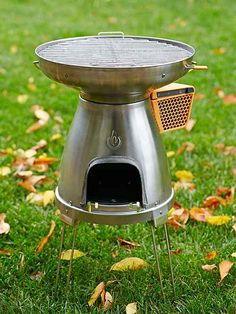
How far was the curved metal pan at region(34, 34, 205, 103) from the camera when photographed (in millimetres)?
2035

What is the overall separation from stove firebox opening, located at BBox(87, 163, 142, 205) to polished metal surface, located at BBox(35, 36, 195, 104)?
354 mm

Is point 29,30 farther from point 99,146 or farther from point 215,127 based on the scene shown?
point 99,146

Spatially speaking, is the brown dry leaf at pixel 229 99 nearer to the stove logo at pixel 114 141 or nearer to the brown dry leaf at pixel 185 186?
the brown dry leaf at pixel 185 186

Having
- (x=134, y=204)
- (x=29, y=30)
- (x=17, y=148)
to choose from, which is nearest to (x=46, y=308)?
(x=134, y=204)

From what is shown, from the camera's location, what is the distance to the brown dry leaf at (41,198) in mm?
3311

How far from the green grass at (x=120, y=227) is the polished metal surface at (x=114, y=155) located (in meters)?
0.43

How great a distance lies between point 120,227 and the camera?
310cm

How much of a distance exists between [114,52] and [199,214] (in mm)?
1154

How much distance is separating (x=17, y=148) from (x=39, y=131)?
0.32 metres

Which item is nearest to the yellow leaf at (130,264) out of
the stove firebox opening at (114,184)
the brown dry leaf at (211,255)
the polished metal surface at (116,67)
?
the brown dry leaf at (211,255)

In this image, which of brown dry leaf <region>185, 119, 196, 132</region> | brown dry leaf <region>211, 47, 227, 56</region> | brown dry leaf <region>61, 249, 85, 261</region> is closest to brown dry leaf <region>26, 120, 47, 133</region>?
brown dry leaf <region>185, 119, 196, 132</region>

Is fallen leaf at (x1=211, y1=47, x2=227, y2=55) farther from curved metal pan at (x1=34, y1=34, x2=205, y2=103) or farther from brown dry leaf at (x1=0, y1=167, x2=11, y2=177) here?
curved metal pan at (x1=34, y1=34, x2=205, y2=103)

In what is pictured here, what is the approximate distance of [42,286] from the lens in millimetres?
2613

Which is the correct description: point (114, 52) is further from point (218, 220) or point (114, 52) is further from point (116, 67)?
point (218, 220)
